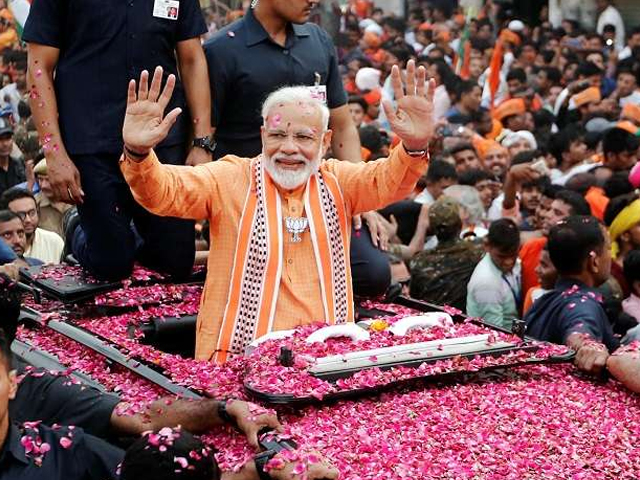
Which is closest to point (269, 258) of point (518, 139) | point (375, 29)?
point (518, 139)

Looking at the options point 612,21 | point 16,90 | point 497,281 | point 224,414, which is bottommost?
point 16,90

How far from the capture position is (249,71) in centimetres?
617

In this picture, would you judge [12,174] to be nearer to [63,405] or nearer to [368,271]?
[368,271]

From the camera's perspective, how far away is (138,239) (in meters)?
6.25

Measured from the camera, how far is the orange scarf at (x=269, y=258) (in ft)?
17.2

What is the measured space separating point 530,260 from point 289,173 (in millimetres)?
2809

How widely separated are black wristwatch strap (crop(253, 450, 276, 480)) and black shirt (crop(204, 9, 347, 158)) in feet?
9.27

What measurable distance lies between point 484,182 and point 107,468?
6.97 meters

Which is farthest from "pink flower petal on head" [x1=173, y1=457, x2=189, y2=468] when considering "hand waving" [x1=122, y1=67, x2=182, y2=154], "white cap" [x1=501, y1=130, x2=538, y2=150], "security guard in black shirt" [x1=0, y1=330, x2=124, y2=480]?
"white cap" [x1=501, y1=130, x2=538, y2=150]

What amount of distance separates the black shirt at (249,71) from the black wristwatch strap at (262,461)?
2.83 m

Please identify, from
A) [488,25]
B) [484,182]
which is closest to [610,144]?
[484,182]

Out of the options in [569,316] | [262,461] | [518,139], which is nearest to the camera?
[262,461]

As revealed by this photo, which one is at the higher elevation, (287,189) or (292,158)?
(292,158)

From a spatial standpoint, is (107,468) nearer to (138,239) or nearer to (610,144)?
(138,239)
